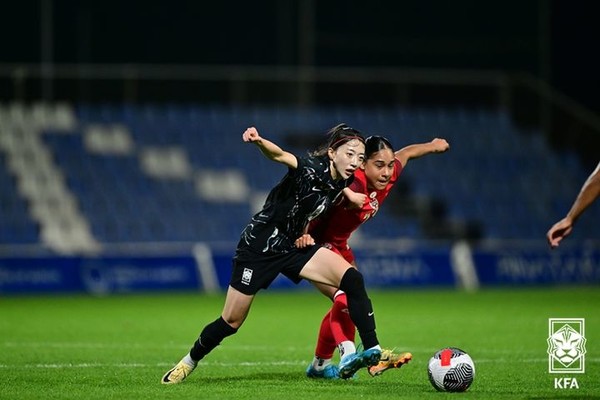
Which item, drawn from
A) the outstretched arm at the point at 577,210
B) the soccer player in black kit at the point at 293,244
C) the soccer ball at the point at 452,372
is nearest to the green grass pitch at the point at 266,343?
the soccer ball at the point at 452,372

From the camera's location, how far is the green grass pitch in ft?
30.9

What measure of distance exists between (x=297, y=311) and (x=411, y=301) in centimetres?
289

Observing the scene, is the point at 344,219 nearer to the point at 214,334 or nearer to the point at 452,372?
the point at 214,334

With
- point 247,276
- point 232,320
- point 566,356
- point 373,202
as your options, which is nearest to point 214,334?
point 232,320

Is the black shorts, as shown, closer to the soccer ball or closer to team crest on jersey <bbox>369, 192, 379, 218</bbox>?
team crest on jersey <bbox>369, 192, 379, 218</bbox>

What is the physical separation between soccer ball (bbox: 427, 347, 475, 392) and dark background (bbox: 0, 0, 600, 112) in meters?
19.5

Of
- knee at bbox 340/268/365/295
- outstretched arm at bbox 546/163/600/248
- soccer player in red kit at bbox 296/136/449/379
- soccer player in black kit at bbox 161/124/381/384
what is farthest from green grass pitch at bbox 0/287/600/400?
outstretched arm at bbox 546/163/600/248

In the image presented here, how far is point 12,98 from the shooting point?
26.3 metres

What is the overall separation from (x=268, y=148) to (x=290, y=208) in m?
0.91

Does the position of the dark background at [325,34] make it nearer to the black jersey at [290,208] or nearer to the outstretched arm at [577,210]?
the black jersey at [290,208]

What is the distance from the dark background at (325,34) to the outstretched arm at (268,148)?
738 inches

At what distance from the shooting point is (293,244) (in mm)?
9828

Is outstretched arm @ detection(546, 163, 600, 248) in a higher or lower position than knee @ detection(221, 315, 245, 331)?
higher

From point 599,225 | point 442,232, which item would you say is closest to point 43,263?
point 442,232
